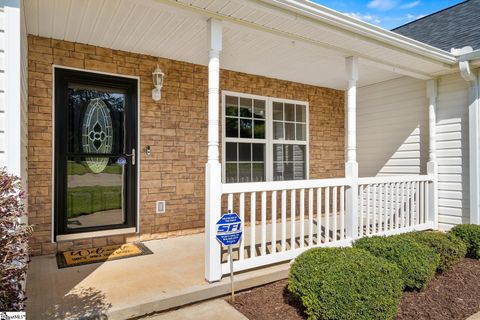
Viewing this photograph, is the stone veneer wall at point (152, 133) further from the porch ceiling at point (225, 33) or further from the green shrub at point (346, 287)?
the green shrub at point (346, 287)

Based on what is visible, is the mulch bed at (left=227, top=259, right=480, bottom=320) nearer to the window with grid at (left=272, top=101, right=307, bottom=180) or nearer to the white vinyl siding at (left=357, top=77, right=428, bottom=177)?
the white vinyl siding at (left=357, top=77, right=428, bottom=177)

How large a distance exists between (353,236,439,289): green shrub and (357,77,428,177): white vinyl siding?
271 centimetres

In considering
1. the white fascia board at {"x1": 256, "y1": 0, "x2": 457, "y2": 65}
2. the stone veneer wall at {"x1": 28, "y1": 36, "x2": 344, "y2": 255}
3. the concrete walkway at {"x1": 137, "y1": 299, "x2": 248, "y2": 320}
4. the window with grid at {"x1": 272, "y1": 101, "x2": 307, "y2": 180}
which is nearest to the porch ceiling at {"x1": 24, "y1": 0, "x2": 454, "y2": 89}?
the white fascia board at {"x1": 256, "y1": 0, "x2": 457, "y2": 65}

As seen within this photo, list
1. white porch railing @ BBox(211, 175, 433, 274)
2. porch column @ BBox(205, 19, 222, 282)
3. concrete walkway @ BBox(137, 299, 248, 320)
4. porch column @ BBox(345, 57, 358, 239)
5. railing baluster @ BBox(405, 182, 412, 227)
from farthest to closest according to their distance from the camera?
railing baluster @ BBox(405, 182, 412, 227) → porch column @ BBox(345, 57, 358, 239) → white porch railing @ BBox(211, 175, 433, 274) → porch column @ BBox(205, 19, 222, 282) → concrete walkway @ BBox(137, 299, 248, 320)

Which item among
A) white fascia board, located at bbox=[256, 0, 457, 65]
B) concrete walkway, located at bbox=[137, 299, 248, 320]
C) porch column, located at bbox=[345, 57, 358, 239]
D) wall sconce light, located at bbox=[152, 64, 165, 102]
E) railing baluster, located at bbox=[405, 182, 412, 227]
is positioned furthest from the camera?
railing baluster, located at bbox=[405, 182, 412, 227]

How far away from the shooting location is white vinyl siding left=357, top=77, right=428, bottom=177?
5512mm

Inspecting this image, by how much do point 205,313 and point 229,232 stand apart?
681 mm

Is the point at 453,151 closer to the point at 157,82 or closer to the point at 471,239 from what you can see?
the point at 471,239

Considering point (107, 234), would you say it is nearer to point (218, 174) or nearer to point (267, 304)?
point (218, 174)

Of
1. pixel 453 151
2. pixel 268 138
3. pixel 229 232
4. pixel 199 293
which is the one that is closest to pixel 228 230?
pixel 229 232

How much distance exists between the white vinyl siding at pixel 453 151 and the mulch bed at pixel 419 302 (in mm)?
1724

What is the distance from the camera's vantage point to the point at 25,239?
180 centimetres

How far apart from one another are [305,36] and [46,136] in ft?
10.4

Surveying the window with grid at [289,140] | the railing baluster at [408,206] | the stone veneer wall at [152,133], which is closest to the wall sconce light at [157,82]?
the stone veneer wall at [152,133]
